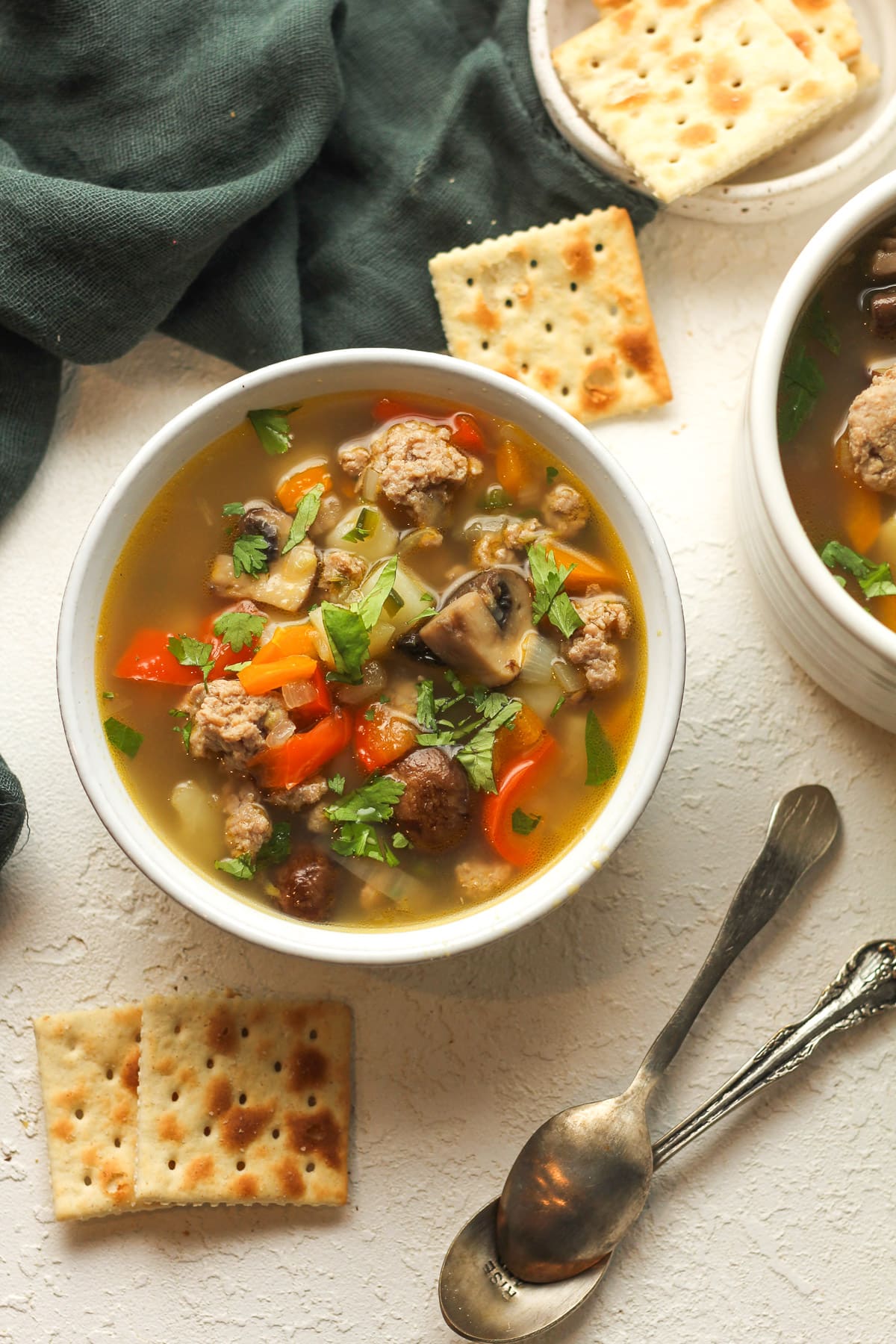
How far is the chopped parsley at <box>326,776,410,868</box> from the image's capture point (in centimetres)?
287

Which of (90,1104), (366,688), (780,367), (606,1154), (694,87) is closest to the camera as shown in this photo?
(780,367)

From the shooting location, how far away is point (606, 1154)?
3154 millimetres

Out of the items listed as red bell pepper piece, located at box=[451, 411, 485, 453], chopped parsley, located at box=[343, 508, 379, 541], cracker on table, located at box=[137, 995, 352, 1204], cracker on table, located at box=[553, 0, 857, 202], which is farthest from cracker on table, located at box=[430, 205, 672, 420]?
cracker on table, located at box=[137, 995, 352, 1204]

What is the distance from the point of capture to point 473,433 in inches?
118

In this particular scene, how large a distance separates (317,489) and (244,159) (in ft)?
3.66

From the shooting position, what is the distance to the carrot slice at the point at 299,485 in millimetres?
3000

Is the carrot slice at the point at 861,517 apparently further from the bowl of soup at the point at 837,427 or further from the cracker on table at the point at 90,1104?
the cracker on table at the point at 90,1104

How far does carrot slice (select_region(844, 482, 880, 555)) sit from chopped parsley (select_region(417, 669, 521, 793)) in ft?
3.11

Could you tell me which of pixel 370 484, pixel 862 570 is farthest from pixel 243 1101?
pixel 862 570

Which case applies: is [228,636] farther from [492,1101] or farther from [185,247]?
[492,1101]

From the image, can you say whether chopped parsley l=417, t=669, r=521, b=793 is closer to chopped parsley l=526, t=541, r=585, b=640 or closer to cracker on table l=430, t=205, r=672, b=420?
chopped parsley l=526, t=541, r=585, b=640

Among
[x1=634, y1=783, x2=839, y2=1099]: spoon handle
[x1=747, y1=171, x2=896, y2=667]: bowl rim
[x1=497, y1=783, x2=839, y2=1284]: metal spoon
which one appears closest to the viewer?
[x1=747, y1=171, x2=896, y2=667]: bowl rim

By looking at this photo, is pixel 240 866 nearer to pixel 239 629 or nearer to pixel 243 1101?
pixel 239 629

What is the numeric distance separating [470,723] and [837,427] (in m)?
1.21
